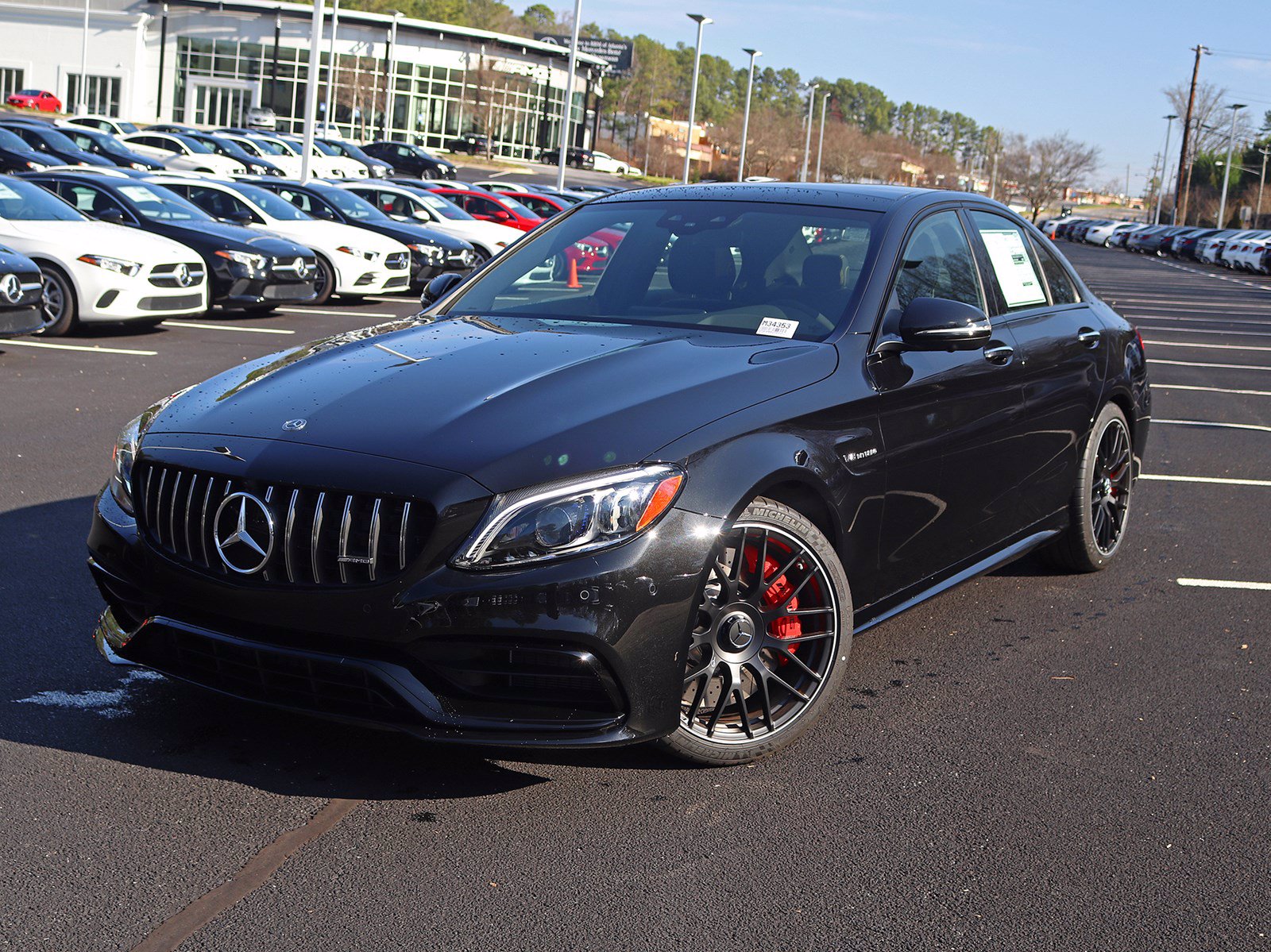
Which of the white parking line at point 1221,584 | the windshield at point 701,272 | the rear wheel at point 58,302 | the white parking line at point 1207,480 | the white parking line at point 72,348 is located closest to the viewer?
the windshield at point 701,272

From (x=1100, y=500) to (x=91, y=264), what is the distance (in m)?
9.74

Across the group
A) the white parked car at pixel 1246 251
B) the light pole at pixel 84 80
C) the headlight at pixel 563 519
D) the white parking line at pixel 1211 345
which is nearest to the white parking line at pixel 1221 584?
the headlight at pixel 563 519

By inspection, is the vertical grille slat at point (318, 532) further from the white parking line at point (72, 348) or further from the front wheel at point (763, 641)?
the white parking line at point (72, 348)

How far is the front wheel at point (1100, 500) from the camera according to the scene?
5702 millimetres

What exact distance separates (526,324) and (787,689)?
4.96ft

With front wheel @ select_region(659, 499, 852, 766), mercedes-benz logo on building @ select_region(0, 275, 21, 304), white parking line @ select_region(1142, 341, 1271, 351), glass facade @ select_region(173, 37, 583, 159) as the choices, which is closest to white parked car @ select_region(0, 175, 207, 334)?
mercedes-benz logo on building @ select_region(0, 275, 21, 304)

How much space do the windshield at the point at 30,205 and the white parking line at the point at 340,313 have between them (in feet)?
10.6

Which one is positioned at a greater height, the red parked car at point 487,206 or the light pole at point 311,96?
the light pole at point 311,96

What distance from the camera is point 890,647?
15.9 ft

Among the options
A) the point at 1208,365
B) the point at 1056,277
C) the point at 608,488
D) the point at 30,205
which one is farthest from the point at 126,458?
the point at 1208,365

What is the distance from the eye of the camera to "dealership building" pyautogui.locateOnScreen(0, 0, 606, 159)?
254 ft

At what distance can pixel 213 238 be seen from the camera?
1457 centimetres

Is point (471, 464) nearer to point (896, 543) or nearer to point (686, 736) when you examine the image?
point (686, 736)

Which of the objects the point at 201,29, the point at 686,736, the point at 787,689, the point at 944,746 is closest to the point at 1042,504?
the point at 944,746
